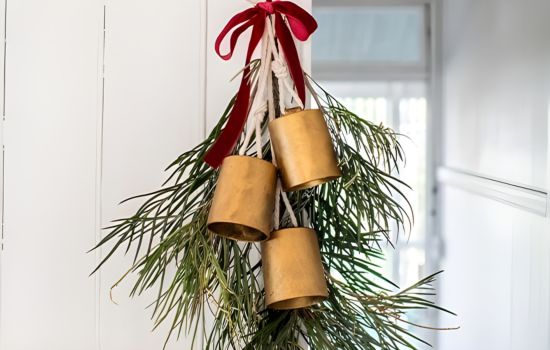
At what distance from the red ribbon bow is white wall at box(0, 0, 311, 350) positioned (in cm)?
14

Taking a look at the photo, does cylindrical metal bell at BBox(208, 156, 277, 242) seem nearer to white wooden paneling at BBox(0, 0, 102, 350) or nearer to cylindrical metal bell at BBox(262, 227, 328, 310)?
cylindrical metal bell at BBox(262, 227, 328, 310)

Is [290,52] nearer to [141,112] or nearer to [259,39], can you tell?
[259,39]

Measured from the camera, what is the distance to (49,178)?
0.86 m

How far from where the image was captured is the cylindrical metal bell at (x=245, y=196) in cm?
61

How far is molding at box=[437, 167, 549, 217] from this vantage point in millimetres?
1854

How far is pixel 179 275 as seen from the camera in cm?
69

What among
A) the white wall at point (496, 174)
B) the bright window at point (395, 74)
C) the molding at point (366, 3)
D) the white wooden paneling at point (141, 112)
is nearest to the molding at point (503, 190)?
the white wall at point (496, 174)

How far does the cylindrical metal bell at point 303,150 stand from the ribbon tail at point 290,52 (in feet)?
0.29

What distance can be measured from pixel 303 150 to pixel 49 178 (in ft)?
1.33

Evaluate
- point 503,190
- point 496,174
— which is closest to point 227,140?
point 503,190

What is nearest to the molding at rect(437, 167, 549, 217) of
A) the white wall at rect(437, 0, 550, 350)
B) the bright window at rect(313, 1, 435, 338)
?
the white wall at rect(437, 0, 550, 350)

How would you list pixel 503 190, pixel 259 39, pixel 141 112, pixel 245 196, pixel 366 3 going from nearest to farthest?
1. pixel 245 196
2. pixel 259 39
3. pixel 141 112
4. pixel 503 190
5. pixel 366 3

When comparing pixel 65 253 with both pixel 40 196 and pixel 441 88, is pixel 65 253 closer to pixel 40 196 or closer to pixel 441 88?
pixel 40 196

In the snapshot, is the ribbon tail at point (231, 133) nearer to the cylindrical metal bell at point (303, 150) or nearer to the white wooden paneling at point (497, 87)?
the cylindrical metal bell at point (303, 150)
